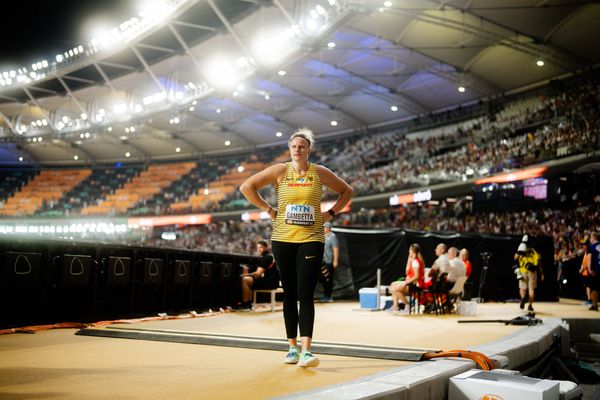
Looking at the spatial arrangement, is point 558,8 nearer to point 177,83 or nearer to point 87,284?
point 177,83

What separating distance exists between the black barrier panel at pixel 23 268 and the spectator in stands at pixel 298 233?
369 cm

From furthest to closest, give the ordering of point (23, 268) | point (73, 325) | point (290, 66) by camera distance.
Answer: point (290, 66), point (73, 325), point (23, 268)

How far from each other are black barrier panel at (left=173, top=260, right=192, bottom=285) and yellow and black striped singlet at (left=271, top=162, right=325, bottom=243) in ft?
19.2

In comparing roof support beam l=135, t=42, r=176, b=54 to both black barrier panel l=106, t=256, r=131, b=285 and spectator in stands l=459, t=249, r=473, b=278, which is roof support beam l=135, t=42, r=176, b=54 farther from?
black barrier panel l=106, t=256, r=131, b=285

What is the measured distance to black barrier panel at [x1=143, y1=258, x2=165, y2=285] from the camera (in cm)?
890

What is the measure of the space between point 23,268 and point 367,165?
96.0ft

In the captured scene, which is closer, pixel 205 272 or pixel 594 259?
pixel 205 272

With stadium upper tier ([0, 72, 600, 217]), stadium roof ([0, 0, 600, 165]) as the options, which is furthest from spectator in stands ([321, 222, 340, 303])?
stadium upper tier ([0, 72, 600, 217])

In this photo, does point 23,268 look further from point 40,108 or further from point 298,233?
point 40,108

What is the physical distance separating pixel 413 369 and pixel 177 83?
29102 millimetres

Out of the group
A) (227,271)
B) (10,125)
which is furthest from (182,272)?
(10,125)

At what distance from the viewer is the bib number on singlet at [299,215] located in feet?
13.8

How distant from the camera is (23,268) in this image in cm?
664

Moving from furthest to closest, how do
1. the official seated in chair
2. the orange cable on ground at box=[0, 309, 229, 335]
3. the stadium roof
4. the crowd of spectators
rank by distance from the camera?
1. the stadium roof
2. the crowd of spectators
3. the official seated in chair
4. the orange cable on ground at box=[0, 309, 229, 335]
